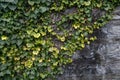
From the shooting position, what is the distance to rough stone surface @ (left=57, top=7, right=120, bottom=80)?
2783 millimetres

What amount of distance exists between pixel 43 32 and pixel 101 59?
78 centimetres

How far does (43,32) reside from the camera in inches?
109

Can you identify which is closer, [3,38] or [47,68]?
[3,38]

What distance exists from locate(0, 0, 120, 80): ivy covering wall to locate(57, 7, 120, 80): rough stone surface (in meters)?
0.08

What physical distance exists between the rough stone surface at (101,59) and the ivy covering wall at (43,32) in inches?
3.1

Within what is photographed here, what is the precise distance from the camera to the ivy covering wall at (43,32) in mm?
2713

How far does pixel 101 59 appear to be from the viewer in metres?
2.85

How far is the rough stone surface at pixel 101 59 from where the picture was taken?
2783 mm

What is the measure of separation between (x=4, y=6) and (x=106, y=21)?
3.94 ft

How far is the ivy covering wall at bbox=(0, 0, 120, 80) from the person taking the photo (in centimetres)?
271

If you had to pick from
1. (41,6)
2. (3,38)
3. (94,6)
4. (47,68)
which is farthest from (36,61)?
(94,6)

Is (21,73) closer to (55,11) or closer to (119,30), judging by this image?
(55,11)

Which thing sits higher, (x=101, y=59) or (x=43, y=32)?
(x=43, y=32)

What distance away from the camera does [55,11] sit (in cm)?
277
